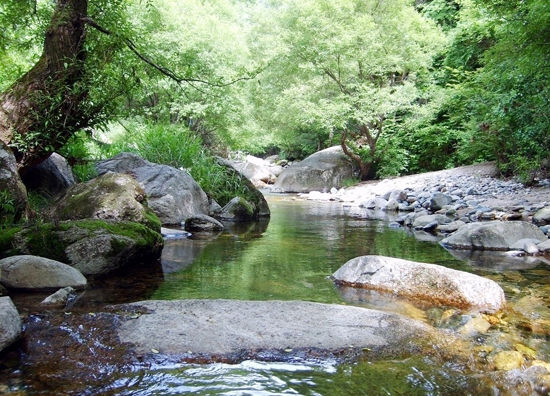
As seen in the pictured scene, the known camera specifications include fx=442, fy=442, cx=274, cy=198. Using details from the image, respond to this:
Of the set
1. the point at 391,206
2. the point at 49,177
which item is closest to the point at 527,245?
the point at 391,206

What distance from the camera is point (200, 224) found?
852cm

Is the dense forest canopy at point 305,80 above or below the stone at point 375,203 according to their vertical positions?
above

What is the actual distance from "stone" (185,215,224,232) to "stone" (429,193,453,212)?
5.98 metres

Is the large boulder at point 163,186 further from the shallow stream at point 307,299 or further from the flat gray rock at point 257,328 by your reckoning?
the flat gray rock at point 257,328

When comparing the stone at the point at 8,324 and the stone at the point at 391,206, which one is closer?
the stone at the point at 8,324

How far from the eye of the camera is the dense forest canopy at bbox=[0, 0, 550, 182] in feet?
18.6

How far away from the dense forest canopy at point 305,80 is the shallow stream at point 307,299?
8.07 ft

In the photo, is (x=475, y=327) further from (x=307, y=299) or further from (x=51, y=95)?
(x=51, y=95)

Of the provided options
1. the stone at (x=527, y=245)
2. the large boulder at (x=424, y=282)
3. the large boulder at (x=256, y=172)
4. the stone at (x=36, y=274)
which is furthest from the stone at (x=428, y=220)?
the large boulder at (x=256, y=172)

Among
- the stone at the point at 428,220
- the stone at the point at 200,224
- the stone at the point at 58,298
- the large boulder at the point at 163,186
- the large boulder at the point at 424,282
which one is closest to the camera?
the stone at the point at 58,298

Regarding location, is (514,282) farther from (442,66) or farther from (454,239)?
(442,66)

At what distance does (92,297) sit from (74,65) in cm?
318

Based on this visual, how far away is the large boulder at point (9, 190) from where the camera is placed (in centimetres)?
485

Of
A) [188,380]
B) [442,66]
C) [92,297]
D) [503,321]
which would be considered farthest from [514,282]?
[442,66]
